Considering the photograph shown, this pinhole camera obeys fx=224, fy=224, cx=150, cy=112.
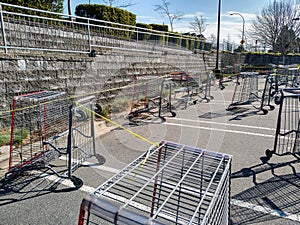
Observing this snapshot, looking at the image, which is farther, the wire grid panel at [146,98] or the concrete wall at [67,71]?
the wire grid panel at [146,98]

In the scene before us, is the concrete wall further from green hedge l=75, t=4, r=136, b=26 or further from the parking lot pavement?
green hedge l=75, t=4, r=136, b=26

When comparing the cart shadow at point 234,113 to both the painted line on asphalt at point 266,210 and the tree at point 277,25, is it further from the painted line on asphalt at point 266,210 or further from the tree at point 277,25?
the tree at point 277,25

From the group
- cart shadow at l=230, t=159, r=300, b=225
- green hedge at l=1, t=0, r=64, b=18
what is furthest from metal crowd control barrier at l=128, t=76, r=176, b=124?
green hedge at l=1, t=0, r=64, b=18

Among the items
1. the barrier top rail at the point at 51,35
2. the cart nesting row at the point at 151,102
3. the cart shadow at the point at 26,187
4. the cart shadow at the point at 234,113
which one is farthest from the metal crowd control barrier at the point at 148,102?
the cart shadow at the point at 26,187

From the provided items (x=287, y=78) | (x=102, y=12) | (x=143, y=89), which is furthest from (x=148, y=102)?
(x=287, y=78)

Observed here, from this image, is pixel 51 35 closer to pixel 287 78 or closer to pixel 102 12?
pixel 102 12

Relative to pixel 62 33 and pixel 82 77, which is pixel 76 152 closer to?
pixel 82 77

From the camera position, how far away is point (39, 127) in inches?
162

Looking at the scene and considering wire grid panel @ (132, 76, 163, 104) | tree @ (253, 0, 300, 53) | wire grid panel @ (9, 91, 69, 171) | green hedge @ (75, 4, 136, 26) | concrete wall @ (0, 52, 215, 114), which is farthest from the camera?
tree @ (253, 0, 300, 53)

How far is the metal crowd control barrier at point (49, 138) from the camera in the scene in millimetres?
3363

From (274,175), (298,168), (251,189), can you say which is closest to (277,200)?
(251,189)

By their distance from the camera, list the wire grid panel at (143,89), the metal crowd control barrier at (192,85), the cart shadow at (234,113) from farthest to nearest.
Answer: the metal crowd control barrier at (192,85), the wire grid panel at (143,89), the cart shadow at (234,113)

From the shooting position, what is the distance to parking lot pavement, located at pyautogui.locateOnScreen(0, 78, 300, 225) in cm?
263

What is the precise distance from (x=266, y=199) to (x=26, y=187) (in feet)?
10.7
